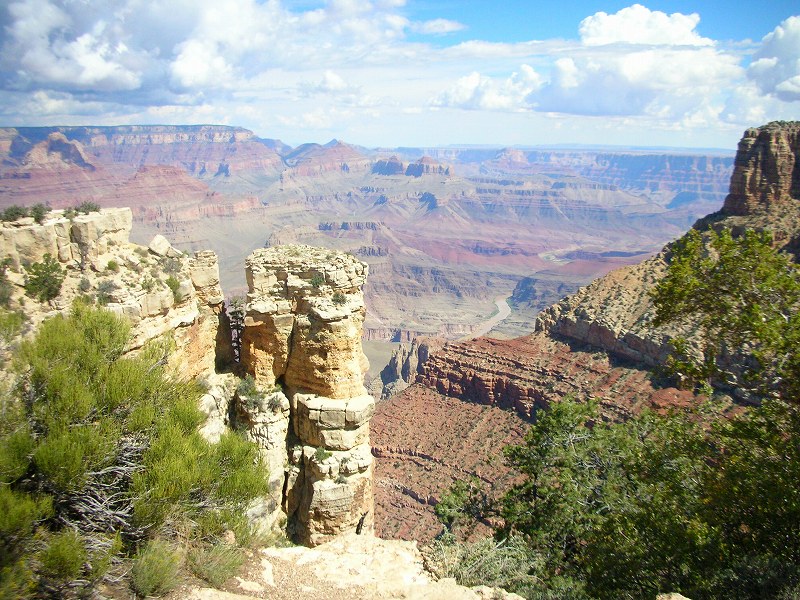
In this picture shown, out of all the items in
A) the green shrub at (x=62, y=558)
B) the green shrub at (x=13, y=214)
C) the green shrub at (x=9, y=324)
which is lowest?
the green shrub at (x=62, y=558)

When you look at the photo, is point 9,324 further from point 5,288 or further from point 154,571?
point 154,571

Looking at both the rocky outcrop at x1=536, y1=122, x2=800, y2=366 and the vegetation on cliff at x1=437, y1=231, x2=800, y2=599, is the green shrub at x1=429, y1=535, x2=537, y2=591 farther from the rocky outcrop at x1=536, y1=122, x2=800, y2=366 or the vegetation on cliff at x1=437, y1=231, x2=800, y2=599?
the rocky outcrop at x1=536, y1=122, x2=800, y2=366

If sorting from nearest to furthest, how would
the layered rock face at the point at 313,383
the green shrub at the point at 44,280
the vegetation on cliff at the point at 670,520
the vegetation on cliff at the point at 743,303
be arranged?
1. the vegetation on cliff at the point at 670,520
2. the vegetation on cliff at the point at 743,303
3. the green shrub at the point at 44,280
4. the layered rock face at the point at 313,383

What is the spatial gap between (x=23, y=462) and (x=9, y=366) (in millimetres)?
3260

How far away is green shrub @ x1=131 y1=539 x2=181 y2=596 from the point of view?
26.3 feet

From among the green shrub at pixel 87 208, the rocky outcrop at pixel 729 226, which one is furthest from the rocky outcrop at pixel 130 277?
the rocky outcrop at pixel 729 226

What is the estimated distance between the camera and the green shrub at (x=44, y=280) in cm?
1300

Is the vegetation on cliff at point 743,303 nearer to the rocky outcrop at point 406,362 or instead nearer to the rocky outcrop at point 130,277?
the rocky outcrop at point 130,277

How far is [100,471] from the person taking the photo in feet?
27.3

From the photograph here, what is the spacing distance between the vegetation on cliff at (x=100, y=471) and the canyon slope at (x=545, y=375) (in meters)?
22.6

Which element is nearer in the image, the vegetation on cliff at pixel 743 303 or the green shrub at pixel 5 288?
the vegetation on cliff at pixel 743 303

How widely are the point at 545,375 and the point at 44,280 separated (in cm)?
3407

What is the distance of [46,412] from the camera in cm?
855

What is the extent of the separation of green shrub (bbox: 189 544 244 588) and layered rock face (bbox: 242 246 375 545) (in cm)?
644
